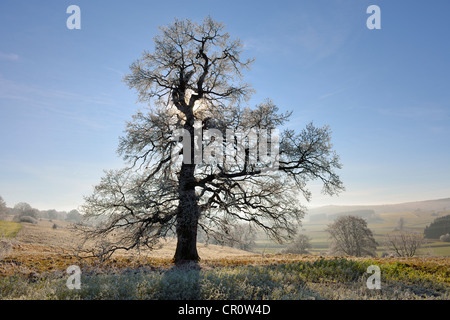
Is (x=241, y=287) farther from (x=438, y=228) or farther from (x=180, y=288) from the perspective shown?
(x=438, y=228)

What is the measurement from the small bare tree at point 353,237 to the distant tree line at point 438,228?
32.8 metres

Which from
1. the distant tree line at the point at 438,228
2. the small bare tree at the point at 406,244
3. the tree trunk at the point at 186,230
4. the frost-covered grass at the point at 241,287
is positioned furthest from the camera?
the distant tree line at the point at 438,228

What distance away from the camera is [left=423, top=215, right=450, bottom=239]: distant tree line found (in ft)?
197

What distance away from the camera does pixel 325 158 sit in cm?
1383

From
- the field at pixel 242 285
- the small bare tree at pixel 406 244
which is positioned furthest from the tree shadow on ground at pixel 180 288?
the small bare tree at pixel 406 244

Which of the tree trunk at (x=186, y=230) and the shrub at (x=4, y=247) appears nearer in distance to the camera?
the shrub at (x=4, y=247)

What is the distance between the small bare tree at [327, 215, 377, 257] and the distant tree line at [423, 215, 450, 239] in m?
32.8

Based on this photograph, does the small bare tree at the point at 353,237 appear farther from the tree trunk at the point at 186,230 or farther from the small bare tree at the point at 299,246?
the tree trunk at the point at 186,230

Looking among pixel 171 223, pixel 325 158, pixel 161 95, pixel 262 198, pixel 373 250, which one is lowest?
pixel 373 250

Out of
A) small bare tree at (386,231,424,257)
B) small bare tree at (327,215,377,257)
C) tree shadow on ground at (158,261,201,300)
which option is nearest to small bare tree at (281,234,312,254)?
small bare tree at (327,215,377,257)

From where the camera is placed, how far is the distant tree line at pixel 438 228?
6012 centimetres
